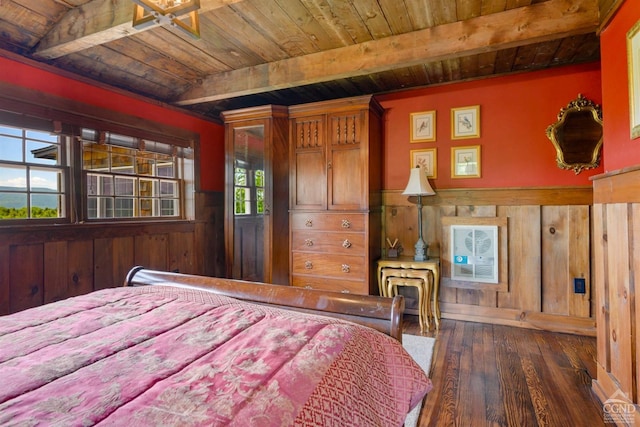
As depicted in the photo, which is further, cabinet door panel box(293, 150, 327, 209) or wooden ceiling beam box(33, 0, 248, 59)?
cabinet door panel box(293, 150, 327, 209)

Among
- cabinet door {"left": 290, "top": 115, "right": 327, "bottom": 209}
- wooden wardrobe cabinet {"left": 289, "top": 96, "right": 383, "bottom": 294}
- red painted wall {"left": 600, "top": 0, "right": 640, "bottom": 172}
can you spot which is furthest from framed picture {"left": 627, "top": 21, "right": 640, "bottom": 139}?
cabinet door {"left": 290, "top": 115, "right": 327, "bottom": 209}

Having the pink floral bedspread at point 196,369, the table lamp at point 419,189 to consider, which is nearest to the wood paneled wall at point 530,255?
the table lamp at point 419,189

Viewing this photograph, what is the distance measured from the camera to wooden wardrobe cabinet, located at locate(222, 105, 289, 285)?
338 cm

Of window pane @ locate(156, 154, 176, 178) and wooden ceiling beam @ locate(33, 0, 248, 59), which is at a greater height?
wooden ceiling beam @ locate(33, 0, 248, 59)

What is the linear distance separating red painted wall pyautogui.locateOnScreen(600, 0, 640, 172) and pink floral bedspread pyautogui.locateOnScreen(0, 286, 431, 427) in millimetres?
1732

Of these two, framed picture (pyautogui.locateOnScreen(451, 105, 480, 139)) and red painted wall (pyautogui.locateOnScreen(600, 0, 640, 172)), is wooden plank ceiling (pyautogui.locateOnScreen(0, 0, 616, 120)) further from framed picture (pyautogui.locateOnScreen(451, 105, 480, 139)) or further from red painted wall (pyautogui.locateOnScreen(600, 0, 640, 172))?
framed picture (pyautogui.locateOnScreen(451, 105, 480, 139))

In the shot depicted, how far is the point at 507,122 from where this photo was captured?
3.13m

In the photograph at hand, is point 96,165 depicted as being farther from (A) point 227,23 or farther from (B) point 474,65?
(B) point 474,65

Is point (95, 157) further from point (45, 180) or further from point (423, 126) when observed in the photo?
point (423, 126)

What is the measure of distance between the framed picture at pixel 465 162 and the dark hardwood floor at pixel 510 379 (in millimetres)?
1561

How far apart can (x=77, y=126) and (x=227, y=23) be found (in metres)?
1.61

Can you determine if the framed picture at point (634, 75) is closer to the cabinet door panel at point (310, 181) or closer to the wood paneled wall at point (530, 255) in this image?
the wood paneled wall at point (530, 255)

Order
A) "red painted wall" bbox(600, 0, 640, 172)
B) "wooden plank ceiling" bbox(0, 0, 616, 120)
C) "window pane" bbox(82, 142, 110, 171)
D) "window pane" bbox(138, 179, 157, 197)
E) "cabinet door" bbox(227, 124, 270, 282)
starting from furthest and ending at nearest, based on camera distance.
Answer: "cabinet door" bbox(227, 124, 270, 282) → "window pane" bbox(138, 179, 157, 197) → "window pane" bbox(82, 142, 110, 171) → "wooden plank ceiling" bbox(0, 0, 616, 120) → "red painted wall" bbox(600, 0, 640, 172)

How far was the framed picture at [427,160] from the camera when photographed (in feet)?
11.1
